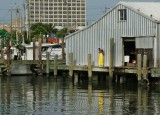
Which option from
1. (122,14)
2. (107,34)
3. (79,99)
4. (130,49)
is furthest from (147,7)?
(79,99)

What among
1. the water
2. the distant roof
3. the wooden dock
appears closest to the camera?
the water

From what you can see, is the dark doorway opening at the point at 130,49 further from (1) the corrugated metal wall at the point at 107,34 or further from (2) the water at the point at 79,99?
(2) the water at the point at 79,99

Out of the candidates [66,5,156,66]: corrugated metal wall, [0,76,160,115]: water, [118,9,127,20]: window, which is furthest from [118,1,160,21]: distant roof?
[0,76,160,115]: water

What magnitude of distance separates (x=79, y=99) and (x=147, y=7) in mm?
16136

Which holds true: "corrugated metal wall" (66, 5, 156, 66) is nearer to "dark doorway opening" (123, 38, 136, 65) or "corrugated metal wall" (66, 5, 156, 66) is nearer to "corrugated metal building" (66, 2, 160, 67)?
"corrugated metal building" (66, 2, 160, 67)

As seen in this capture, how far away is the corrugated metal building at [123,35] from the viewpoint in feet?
161

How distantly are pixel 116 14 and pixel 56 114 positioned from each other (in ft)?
69.9

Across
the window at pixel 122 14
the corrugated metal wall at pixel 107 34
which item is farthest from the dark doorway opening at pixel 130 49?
the window at pixel 122 14

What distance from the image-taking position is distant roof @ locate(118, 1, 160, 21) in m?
51.0

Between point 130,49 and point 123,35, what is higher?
point 123,35

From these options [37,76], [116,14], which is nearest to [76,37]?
[116,14]

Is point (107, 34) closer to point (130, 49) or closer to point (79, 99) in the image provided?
point (130, 49)

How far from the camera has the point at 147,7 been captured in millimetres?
53875

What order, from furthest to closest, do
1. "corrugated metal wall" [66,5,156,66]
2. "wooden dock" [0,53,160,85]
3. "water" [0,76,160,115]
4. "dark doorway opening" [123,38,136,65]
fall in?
"dark doorway opening" [123,38,136,65], "corrugated metal wall" [66,5,156,66], "wooden dock" [0,53,160,85], "water" [0,76,160,115]
